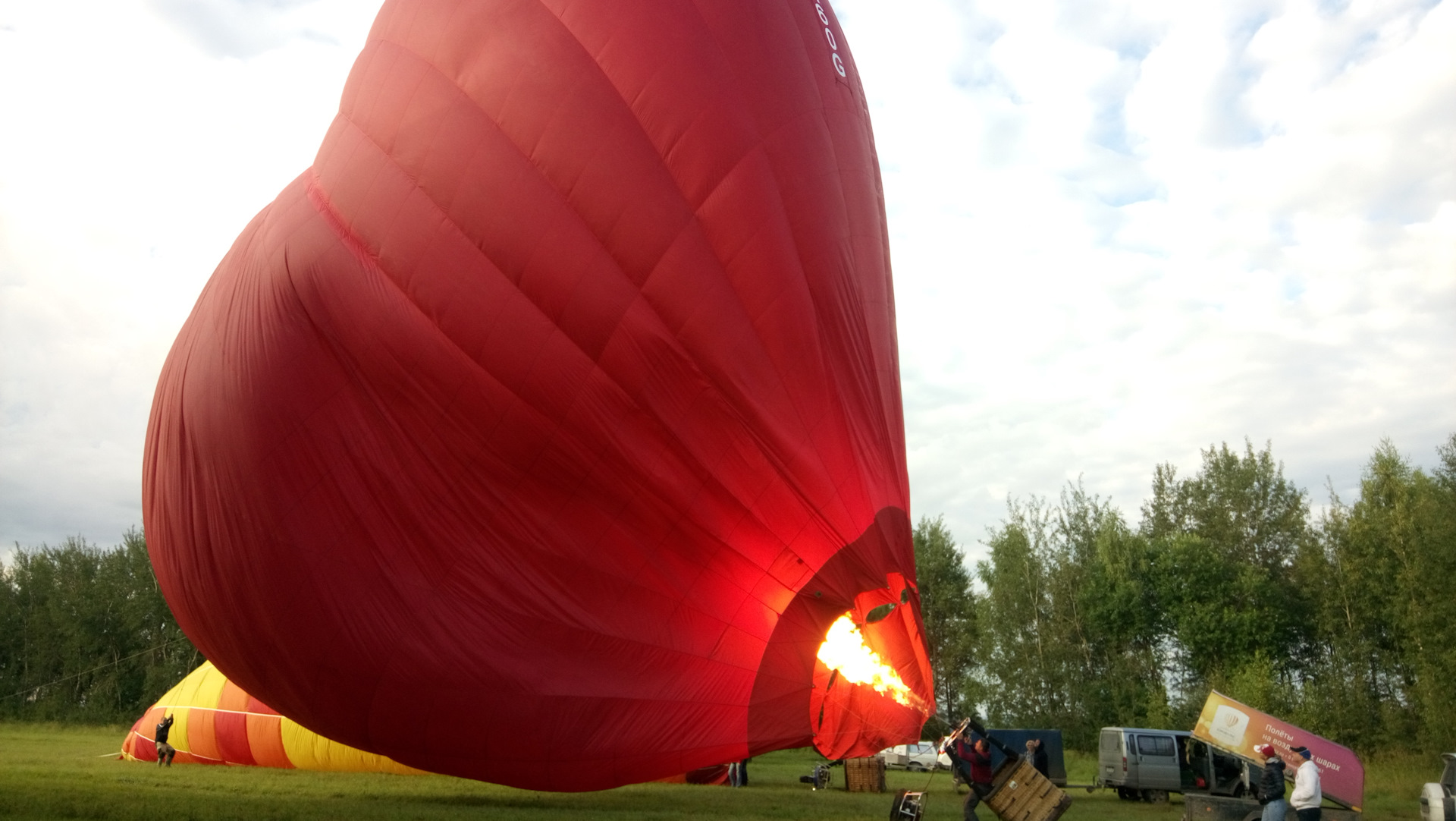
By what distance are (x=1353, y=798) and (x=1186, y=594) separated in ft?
76.6

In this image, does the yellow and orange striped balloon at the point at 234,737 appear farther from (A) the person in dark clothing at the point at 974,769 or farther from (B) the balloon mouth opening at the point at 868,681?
(B) the balloon mouth opening at the point at 868,681

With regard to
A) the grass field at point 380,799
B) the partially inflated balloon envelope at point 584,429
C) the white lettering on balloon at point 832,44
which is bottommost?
the grass field at point 380,799

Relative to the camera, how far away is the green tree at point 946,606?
42.9m

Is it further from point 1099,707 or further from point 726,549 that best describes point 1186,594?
point 726,549

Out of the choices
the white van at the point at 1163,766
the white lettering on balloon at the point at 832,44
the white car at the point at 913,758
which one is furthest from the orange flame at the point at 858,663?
the white car at the point at 913,758

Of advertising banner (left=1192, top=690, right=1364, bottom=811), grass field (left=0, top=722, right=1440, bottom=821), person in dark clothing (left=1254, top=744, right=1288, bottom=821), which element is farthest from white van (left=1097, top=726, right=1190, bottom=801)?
person in dark clothing (left=1254, top=744, right=1288, bottom=821)

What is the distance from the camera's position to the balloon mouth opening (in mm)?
7930

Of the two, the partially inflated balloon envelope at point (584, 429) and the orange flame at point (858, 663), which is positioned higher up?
the partially inflated balloon envelope at point (584, 429)

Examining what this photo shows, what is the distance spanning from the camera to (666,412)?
7.79 meters

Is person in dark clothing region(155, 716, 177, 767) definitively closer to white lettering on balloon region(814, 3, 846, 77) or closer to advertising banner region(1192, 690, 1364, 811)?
white lettering on balloon region(814, 3, 846, 77)

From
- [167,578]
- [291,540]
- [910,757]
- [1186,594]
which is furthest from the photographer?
[1186,594]

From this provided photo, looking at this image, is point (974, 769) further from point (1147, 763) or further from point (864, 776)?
point (1147, 763)

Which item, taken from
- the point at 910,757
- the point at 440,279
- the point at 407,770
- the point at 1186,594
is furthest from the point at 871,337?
the point at 1186,594

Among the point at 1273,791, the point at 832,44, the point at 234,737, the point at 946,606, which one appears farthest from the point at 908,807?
the point at 946,606
